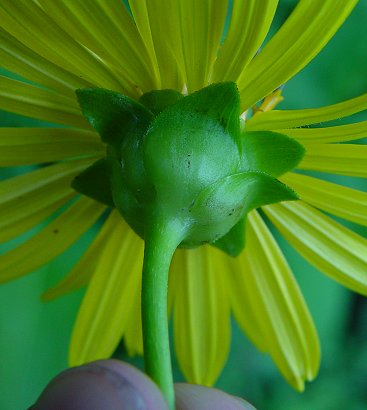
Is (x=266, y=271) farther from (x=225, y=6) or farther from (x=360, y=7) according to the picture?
(x=360, y=7)

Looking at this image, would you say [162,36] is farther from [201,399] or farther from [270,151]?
[201,399]

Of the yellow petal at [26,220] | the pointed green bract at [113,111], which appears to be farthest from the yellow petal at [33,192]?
the pointed green bract at [113,111]

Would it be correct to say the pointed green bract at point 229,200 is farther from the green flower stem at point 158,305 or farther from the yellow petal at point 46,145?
the yellow petal at point 46,145

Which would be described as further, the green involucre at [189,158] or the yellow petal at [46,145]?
the yellow petal at [46,145]

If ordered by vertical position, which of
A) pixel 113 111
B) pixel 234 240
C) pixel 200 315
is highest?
pixel 113 111

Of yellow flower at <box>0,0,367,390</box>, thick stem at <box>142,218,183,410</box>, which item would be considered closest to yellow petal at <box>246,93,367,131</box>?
yellow flower at <box>0,0,367,390</box>

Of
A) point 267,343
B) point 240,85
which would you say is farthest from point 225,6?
point 267,343

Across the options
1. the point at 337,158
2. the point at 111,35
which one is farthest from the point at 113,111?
the point at 337,158
